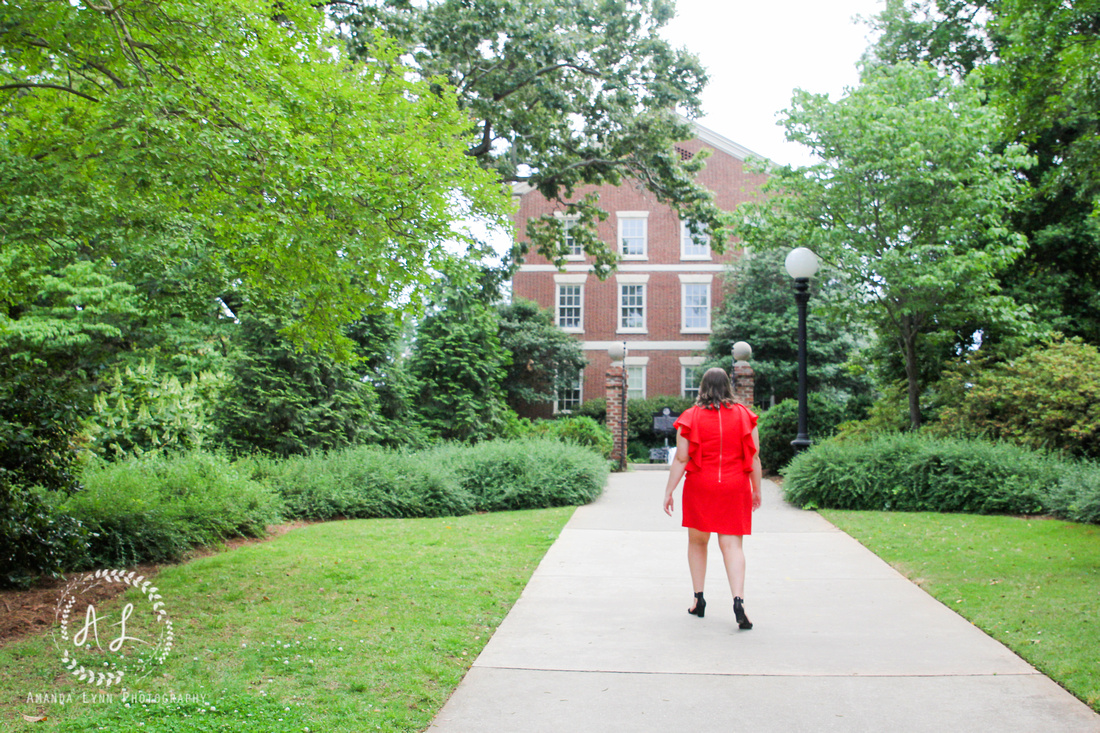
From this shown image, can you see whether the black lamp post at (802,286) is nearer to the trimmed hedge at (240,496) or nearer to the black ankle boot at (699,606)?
the trimmed hedge at (240,496)

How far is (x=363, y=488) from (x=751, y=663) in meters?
7.61

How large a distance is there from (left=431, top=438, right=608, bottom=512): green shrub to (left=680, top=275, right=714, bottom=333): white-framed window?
21.0 meters

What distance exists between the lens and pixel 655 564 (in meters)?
7.58

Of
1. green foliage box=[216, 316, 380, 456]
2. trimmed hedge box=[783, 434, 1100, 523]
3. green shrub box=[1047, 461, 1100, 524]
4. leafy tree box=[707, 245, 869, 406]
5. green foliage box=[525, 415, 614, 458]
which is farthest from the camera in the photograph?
leafy tree box=[707, 245, 869, 406]

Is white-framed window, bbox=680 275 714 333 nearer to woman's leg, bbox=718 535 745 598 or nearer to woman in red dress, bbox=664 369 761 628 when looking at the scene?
woman in red dress, bbox=664 369 761 628

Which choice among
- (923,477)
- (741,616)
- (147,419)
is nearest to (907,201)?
(923,477)

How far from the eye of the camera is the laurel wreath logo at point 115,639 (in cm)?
430

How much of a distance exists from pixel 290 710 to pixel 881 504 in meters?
9.35

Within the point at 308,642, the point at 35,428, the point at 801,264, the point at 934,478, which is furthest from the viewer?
the point at 801,264

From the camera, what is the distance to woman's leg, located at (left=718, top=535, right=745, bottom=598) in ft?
17.7

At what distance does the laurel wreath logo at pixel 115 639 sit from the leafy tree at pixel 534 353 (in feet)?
79.3

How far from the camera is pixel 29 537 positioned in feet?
20.3

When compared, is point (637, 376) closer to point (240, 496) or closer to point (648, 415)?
point (648, 415)

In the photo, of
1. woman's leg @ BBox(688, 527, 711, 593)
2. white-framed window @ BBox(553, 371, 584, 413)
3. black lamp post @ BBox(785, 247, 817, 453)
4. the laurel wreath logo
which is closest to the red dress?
woman's leg @ BBox(688, 527, 711, 593)
